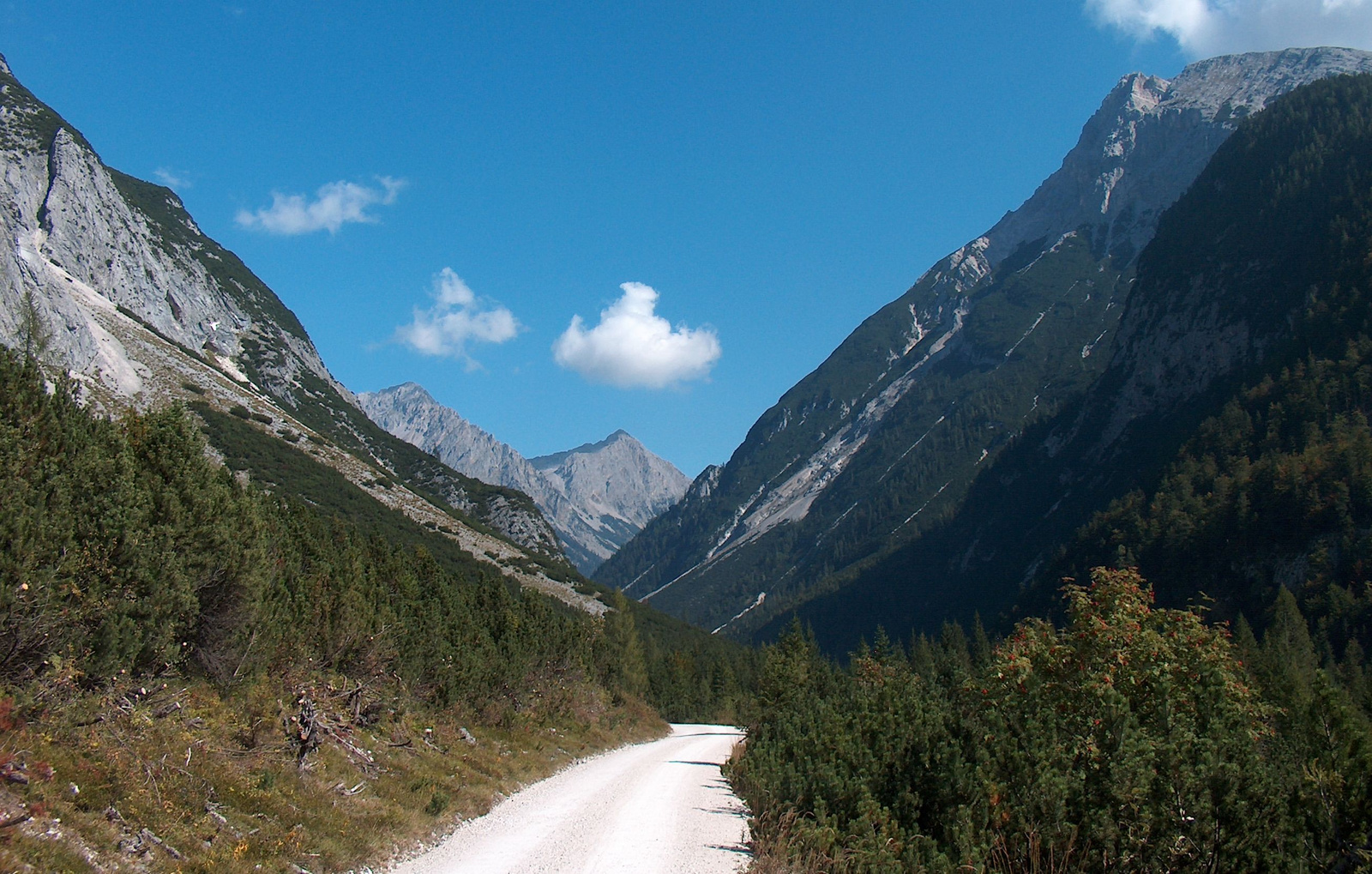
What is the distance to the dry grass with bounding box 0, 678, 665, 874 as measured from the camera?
30.0 ft

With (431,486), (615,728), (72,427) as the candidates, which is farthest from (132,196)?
(72,427)

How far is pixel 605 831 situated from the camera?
16031mm

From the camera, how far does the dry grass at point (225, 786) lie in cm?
915

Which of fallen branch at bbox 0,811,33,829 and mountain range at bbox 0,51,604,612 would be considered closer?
fallen branch at bbox 0,811,33,829

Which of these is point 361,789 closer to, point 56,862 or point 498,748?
point 56,862

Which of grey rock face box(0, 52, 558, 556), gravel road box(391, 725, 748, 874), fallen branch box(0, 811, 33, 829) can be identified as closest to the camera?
fallen branch box(0, 811, 33, 829)

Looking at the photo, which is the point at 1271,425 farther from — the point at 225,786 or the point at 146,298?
the point at 146,298

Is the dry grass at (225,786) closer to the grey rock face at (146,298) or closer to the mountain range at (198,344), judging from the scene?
the mountain range at (198,344)

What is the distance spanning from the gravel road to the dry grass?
0.90 m

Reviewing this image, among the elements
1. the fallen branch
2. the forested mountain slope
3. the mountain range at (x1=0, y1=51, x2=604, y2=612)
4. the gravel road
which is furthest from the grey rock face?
the forested mountain slope

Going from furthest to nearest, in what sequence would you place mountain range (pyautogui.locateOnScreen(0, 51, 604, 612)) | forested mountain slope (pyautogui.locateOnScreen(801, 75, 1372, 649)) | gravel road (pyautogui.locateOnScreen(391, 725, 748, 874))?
1. forested mountain slope (pyautogui.locateOnScreen(801, 75, 1372, 649))
2. mountain range (pyautogui.locateOnScreen(0, 51, 604, 612))
3. gravel road (pyautogui.locateOnScreen(391, 725, 748, 874))

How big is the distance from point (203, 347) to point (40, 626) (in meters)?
155

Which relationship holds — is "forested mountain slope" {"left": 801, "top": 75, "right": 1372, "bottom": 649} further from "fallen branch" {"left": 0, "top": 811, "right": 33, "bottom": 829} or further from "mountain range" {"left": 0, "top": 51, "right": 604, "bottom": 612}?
"fallen branch" {"left": 0, "top": 811, "right": 33, "bottom": 829}

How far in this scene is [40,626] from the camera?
36.1ft
